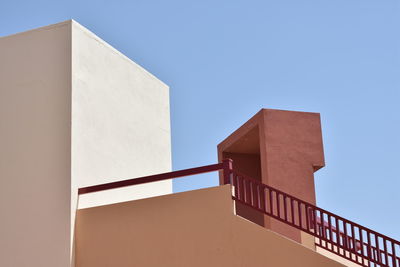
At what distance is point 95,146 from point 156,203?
1.86 meters

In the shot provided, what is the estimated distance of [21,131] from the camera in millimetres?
11492

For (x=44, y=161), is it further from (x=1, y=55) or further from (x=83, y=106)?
(x=1, y=55)

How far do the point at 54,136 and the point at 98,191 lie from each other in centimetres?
122

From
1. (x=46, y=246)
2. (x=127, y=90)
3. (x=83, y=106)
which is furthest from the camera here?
(x=127, y=90)

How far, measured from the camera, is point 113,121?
1238 centimetres

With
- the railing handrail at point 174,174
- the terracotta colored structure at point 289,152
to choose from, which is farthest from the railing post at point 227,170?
the terracotta colored structure at point 289,152

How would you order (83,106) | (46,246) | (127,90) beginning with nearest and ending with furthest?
(46,246) < (83,106) < (127,90)

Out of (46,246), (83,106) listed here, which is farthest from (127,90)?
(46,246)

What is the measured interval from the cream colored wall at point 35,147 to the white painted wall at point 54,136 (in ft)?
0.06

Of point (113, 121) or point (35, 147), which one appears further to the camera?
point (113, 121)

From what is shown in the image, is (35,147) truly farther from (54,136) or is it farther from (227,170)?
(227,170)

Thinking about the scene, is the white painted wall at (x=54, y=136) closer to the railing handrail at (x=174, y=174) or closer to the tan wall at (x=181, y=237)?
the railing handrail at (x=174, y=174)

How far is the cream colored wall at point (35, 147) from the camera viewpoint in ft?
35.5

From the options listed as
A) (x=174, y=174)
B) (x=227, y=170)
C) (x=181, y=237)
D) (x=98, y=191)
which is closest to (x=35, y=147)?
(x=98, y=191)
